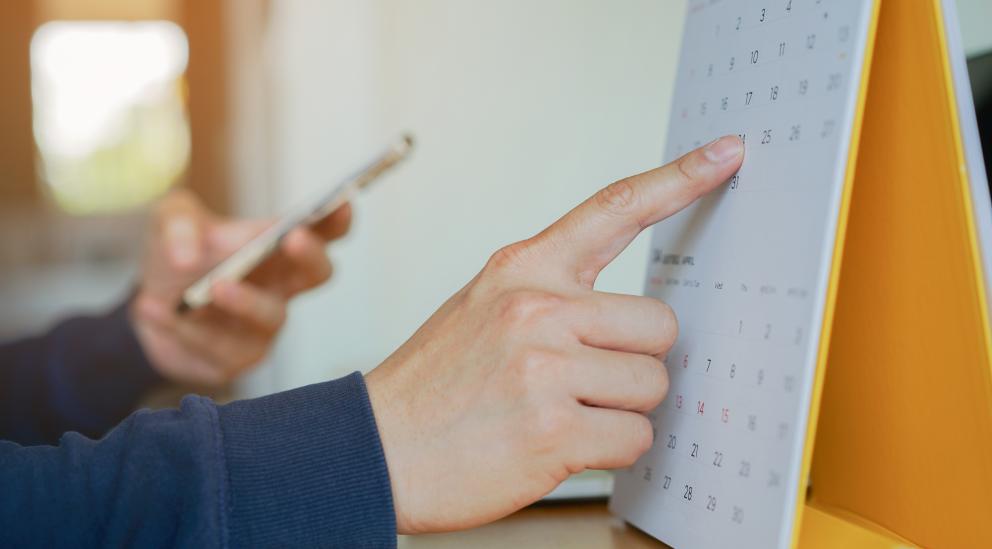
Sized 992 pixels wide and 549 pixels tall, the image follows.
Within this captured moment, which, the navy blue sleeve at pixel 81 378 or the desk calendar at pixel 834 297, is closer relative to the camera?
the desk calendar at pixel 834 297

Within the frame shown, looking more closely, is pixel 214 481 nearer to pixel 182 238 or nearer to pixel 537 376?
pixel 537 376

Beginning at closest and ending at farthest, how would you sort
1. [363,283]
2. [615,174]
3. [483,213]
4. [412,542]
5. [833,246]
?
[833,246]
[412,542]
[615,174]
[483,213]
[363,283]

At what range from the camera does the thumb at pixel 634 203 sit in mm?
588

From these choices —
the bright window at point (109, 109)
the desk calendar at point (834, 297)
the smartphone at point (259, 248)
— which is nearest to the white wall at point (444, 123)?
the smartphone at point (259, 248)

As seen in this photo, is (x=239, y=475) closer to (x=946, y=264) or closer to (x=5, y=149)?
(x=946, y=264)

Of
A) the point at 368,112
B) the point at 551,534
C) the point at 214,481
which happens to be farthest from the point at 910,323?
the point at 368,112

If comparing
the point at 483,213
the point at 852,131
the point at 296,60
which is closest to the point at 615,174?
the point at 483,213

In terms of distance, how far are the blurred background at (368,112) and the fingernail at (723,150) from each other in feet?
2.10

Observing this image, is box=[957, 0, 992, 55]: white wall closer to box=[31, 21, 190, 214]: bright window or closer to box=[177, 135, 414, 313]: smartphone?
box=[177, 135, 414, 313]: smartphone

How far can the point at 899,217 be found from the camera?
1.86 feet

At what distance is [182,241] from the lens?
1384 mm

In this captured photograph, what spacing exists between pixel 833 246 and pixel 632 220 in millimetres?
126

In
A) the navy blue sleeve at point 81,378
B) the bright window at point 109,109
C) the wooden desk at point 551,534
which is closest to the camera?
the wooden desk at point 551,534

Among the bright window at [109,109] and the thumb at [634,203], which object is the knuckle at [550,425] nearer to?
the thumb at [634,203]
